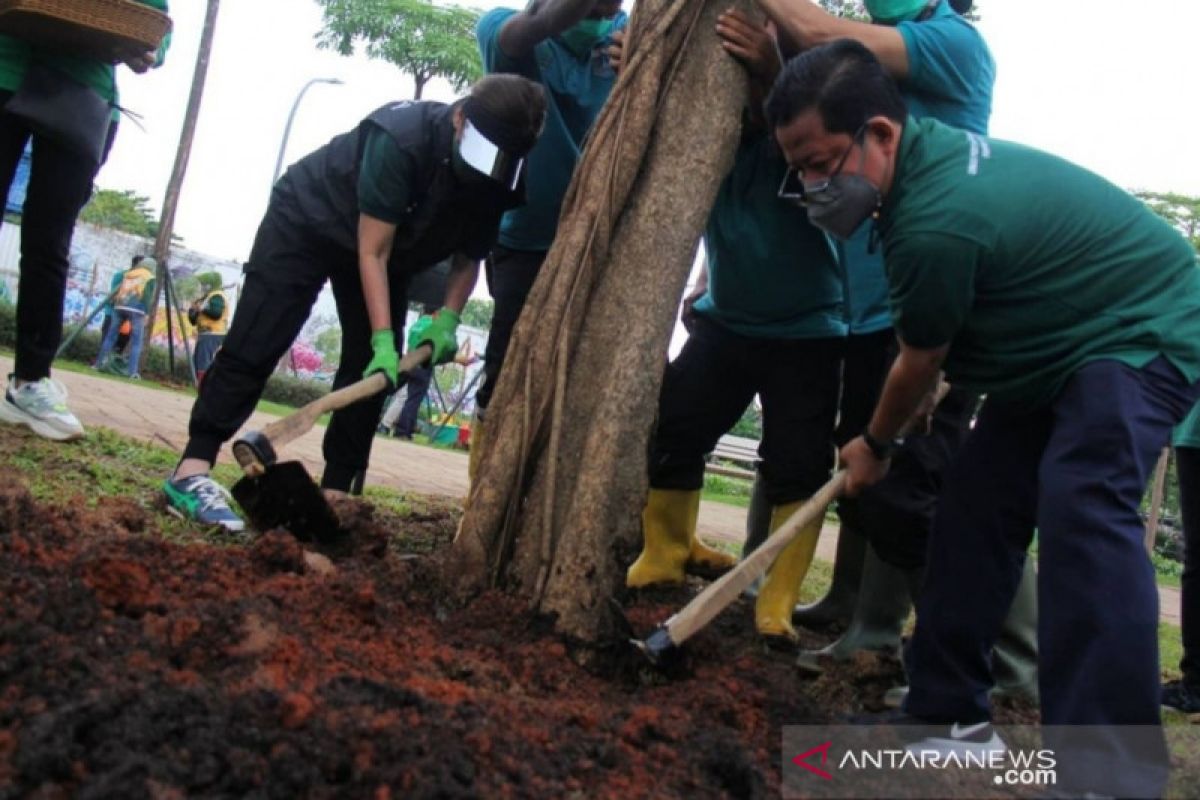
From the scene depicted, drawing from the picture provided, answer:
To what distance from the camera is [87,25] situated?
12.8 feet

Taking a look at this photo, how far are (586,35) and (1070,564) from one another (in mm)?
2598

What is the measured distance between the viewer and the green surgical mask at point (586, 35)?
381 centimetres

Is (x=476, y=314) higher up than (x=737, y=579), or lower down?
higher up

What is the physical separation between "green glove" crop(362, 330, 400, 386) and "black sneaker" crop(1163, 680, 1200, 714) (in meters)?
2.87

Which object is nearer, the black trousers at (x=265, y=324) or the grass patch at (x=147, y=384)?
the black trousers at (x=265, y=324)

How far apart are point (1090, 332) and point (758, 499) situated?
2.05 metres

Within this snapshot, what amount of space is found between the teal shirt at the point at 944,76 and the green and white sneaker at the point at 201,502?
2008 millimetres

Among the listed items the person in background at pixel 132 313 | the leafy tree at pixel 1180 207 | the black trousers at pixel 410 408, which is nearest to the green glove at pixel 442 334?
the black trousers at pixel 410 408

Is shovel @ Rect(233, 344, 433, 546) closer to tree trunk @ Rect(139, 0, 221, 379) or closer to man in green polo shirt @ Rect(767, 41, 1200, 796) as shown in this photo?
man in green polo shirt @ Rect(767, 41, 1200, 796)

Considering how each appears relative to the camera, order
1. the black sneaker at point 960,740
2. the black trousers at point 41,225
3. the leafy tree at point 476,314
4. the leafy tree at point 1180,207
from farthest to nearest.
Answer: the leafy tree at point 476,314, the leafy tree at point 1180,207, the black trousers at point 41,225, the black sneaker at point 960,740

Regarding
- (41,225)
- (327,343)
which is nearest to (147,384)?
(41,225)

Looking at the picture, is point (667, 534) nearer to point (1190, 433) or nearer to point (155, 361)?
point (1190, 433)

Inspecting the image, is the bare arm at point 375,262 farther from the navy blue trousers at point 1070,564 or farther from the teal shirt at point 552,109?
the navy blue trousers at point 1070,564

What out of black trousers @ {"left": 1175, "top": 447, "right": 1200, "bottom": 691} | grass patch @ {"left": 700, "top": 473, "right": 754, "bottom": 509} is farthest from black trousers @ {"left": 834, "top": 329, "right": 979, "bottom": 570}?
grass patch @ {"left": 700, "top": 473, "right": 754, "bottom": 509}
